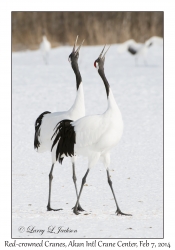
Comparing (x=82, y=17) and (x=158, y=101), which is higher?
(x=82, y=17)

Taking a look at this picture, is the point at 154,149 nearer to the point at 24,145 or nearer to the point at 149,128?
the point at 149,128

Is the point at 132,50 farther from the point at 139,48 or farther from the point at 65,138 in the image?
the point at 65,138

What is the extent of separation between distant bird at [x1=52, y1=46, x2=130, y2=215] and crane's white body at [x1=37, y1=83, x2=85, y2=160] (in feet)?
0.56

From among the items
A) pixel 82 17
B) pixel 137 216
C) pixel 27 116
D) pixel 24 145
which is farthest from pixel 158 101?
pixel 82 17

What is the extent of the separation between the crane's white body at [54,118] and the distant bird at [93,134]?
0.17 meters

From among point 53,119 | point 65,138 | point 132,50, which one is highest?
point 132,50

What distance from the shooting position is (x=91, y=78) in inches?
575

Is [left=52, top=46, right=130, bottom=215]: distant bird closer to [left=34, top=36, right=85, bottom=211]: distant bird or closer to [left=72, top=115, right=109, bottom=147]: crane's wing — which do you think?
[left=72, top=115, right=109, bottom=147]: crane's wing

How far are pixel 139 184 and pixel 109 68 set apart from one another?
30.6 feet

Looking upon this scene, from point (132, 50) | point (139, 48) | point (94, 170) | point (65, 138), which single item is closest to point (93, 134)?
point (65, 138)

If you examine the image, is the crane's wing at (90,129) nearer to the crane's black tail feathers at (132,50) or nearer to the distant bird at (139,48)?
the distant bird at (139,48)

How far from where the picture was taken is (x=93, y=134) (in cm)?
571

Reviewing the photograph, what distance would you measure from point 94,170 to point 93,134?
2.01 meters

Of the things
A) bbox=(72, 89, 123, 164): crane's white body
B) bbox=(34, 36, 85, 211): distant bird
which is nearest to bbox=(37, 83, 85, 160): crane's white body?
bbox=(34, 36, 85, 211): distant bird
